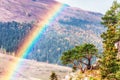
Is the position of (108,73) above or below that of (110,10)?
below

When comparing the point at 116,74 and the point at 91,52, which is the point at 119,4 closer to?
the point at 91,52

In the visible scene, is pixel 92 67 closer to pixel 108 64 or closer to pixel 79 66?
pixel 79 66

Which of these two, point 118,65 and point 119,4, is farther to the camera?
point 119,4

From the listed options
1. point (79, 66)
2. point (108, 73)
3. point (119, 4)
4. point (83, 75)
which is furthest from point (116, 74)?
point (119, 4)

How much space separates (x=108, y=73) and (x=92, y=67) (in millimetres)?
18188

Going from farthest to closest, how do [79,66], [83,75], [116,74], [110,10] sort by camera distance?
[110,10] < [79,66] < [83,75] < [116,74]

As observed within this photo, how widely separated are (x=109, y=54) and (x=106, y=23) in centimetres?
2716

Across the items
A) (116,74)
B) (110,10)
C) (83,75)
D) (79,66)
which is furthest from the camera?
(110,10)

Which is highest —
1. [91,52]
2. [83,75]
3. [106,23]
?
[106,23]

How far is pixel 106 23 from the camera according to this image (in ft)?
277

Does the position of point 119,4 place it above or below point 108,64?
above

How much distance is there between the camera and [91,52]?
75.7m

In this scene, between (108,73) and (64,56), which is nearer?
(108,73)

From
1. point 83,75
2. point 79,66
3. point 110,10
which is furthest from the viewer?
point 110,10
